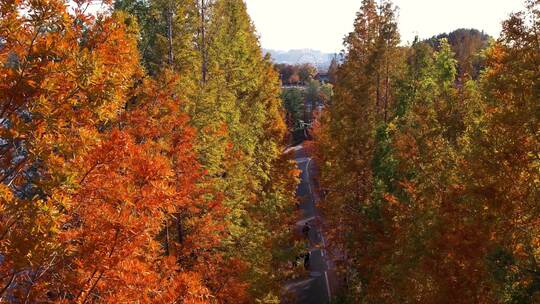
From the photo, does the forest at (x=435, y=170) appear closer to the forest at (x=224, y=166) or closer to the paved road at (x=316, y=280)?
the forest at (x=224, y=166)

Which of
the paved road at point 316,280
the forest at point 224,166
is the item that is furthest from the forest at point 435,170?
the paved road at point 316,280

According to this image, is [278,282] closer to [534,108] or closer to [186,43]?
[186,43]

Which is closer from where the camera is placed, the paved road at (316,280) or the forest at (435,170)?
the forest at (435,170)

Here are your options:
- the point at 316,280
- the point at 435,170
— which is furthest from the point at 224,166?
the point at 316,280

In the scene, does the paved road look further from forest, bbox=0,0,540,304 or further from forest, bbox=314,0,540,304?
forest, bbox=314,0,540,304

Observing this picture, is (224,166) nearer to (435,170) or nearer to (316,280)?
(435,170)

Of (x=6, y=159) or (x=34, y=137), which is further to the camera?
(x=6, y=159)

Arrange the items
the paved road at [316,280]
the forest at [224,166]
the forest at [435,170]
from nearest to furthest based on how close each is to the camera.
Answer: the forest at [224,166] → the forest at [435,170] → the paved road at [316,280]

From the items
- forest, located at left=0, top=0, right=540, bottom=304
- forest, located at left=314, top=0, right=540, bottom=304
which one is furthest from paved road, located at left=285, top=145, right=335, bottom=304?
forest, located at left=314, top=0, right=540, bottom=304

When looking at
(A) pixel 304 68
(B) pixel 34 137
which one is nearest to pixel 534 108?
(B) pixel 34 137
